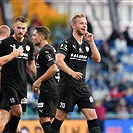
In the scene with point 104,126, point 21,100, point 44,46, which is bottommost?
point 104,126

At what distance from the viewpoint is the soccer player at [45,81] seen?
15711mm

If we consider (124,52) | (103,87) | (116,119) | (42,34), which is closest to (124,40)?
(124,52)

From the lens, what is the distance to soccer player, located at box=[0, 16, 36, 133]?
1563 cm

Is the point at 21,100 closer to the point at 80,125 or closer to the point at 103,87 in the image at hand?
the point at 80,125

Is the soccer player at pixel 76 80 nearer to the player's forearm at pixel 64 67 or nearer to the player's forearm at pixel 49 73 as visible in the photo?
the player's forearm at pixel 64 67

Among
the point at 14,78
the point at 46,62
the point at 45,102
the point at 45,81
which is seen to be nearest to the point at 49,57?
the point at 46,62

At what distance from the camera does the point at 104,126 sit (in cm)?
2378

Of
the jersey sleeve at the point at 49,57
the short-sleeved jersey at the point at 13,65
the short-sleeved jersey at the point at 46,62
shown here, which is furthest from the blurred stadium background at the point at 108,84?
Result: the jersey sleeve at the point at 49,57

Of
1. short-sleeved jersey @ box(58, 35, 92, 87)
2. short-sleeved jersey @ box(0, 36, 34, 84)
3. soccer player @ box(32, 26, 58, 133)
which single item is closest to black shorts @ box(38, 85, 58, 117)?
soccer player @ box(32, 26, 58, 133)

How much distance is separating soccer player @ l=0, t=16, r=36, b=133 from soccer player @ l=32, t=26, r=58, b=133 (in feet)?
1.06

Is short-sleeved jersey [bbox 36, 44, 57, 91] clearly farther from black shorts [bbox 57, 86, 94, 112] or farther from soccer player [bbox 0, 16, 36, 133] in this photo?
black shorts [bbox 57, 86, 94, 112]

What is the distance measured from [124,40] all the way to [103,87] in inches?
134

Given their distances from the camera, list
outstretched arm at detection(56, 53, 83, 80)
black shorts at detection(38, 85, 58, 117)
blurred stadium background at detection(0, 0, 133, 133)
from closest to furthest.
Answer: outstretched arm at detection(56, 53, 83, 80), black shorts at detection(38, 85, 58, 117), blurred stadium background at detection(0, 0, 133, 133)

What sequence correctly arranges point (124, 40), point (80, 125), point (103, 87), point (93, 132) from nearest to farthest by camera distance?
point (93, 132)
point (80, 125)
point (103, 87)
point (124, 40)
